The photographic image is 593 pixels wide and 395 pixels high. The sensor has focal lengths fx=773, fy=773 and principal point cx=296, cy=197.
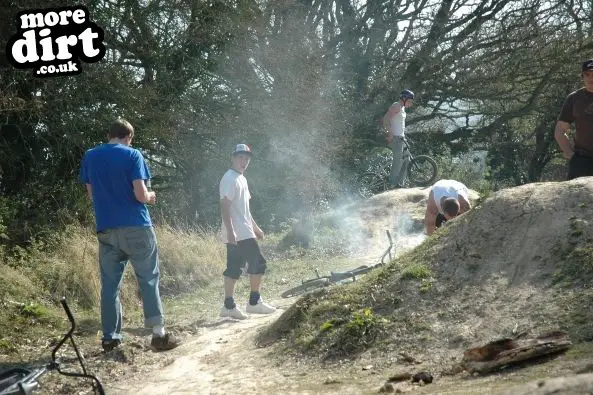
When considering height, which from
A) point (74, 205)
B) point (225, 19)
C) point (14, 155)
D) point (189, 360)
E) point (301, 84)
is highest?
point (225, 19)

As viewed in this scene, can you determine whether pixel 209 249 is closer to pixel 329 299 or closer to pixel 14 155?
pixel 14 155

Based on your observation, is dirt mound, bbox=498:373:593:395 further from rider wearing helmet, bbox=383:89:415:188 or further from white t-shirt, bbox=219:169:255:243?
rider wearing helmet, bbox=383:89:415:188

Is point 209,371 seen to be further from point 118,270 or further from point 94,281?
point 94,281

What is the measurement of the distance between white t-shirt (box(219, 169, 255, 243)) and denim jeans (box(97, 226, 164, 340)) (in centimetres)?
171

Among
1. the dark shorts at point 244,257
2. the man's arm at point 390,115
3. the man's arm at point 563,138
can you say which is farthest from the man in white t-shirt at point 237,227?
the man's arm at point 390,115

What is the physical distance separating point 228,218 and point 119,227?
191cm

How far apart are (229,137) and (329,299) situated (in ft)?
37.4

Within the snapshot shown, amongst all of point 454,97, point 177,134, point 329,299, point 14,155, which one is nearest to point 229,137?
point 177,134

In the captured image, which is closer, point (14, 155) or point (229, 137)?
point (14, 155)

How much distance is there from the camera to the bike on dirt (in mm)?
17495

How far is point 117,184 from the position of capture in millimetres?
6633

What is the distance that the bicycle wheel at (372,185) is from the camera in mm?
18953

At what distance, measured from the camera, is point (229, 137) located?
1784cm

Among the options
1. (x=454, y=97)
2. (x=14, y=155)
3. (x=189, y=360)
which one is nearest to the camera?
(x=189, y=360)
